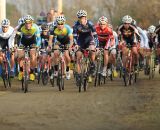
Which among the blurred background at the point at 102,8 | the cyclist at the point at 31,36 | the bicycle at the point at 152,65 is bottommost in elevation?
the bicycle at the point at 152,65

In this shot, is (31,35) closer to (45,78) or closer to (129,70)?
(45,78)

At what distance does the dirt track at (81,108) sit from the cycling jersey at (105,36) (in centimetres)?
168

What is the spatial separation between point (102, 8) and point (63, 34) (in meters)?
44.8

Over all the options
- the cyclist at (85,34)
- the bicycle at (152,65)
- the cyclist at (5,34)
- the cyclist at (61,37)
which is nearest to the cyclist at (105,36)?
the cyclist at (85,34)

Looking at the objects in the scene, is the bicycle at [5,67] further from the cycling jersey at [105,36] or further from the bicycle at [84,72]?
the cycling jersey at [105,36]

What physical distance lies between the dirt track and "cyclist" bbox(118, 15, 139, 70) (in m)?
1.50

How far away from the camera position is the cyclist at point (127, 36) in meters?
18.0

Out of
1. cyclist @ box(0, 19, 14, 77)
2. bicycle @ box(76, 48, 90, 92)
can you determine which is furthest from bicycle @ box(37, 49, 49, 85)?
bicycle @ box(76, 48, 90, 92)

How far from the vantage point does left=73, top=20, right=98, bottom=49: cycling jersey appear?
16609 mm

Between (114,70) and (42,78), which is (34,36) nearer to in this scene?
(42,78)

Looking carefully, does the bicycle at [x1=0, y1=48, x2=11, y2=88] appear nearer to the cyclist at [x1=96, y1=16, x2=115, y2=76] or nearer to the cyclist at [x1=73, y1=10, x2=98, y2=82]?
the cyclist at [x1=73, y1=10, x2=98, y2=82]

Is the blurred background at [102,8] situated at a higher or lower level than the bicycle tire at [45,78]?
higher

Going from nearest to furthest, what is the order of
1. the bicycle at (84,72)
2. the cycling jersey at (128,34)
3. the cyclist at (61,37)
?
the bicycle at (84,72), the cyclist at (61,37), the cycling jersey at (128,34)

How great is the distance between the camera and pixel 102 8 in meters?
60.9
